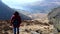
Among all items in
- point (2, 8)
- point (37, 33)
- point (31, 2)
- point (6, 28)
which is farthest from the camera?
point (31, 2)

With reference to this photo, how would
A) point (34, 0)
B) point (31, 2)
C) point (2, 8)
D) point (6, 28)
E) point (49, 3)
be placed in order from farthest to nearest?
point (34, 0) → point (31, 2) → point (49, 3) → point (2, 8) → point (6, 28)

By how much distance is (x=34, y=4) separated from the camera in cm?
4169

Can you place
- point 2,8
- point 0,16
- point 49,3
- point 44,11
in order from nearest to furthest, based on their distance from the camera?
1. point 0,16
2. point 2,8
3. point 44,11
4. point 49,3

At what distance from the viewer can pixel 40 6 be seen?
40406 mm

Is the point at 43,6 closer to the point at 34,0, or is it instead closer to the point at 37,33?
the point at 34,0

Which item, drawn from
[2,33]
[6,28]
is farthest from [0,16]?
[2,33]

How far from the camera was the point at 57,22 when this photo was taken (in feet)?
44.5

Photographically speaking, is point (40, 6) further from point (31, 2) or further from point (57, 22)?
point (57, 22)

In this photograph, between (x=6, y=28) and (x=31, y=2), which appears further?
(x=31, y=2)

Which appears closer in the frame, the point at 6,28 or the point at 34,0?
the point at 6,28

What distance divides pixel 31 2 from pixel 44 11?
6378 mm

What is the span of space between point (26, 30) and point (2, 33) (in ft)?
6.15

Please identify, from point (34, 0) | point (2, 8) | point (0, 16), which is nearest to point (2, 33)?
point (0, 16)

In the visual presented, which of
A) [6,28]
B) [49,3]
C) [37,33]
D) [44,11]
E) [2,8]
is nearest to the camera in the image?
[37,33]
